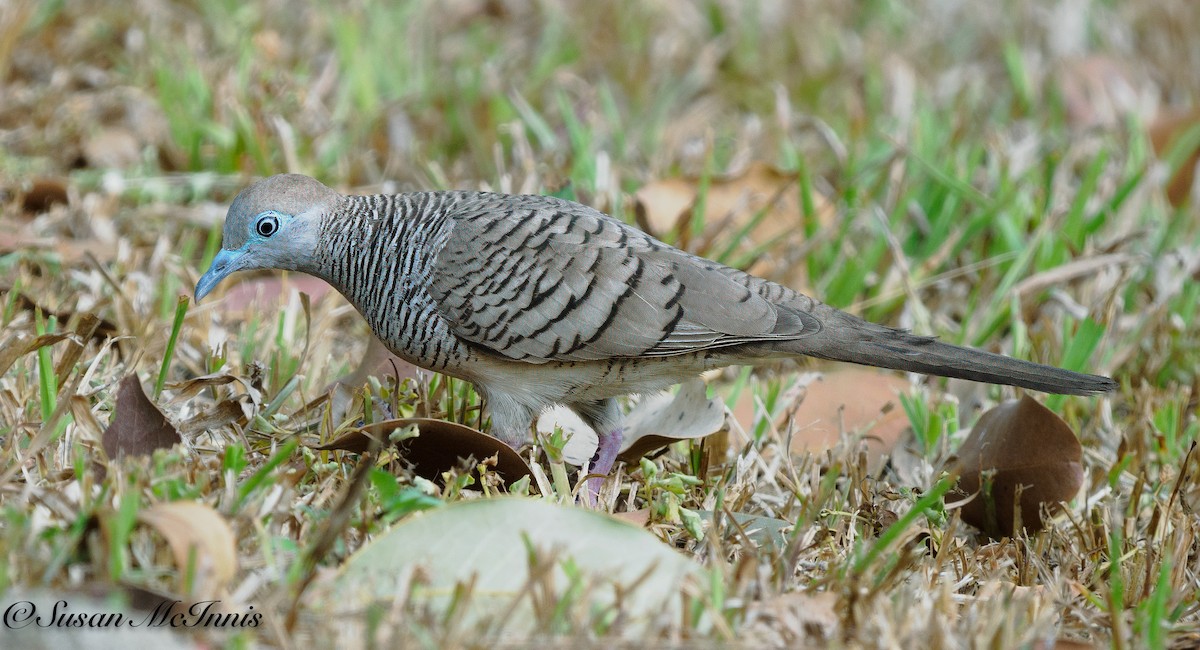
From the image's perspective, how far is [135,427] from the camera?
2811 mm

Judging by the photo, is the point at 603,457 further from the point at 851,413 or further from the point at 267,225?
the point at 267,225

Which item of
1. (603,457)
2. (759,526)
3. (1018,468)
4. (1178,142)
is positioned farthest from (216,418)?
(1178,142)

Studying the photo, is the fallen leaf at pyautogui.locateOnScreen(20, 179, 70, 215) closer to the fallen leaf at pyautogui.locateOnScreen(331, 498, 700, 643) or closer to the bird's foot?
the bird's foot

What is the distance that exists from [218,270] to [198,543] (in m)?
1.40

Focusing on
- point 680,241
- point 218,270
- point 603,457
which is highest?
point 680,241

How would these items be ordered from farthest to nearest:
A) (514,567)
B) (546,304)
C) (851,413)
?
(851,413) → (546,304) → (514,567)

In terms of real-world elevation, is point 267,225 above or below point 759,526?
above

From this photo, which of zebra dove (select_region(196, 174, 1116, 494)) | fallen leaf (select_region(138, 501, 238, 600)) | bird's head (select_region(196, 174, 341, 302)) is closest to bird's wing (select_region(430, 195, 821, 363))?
zebra dove (select_region(196, 174, 1116, 494))

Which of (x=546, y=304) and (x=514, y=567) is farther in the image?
(x=546, y=304)

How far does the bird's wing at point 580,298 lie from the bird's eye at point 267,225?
489 millimetres

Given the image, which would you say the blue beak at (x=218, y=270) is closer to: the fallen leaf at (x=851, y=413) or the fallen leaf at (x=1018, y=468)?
the fallen leaf at (x=851, y=413)

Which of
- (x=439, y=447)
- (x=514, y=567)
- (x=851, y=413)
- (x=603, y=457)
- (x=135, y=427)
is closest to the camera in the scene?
(x=514, y=567)

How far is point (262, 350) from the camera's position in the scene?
12.5 ft

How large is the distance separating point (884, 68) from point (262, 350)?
404 centimetres
